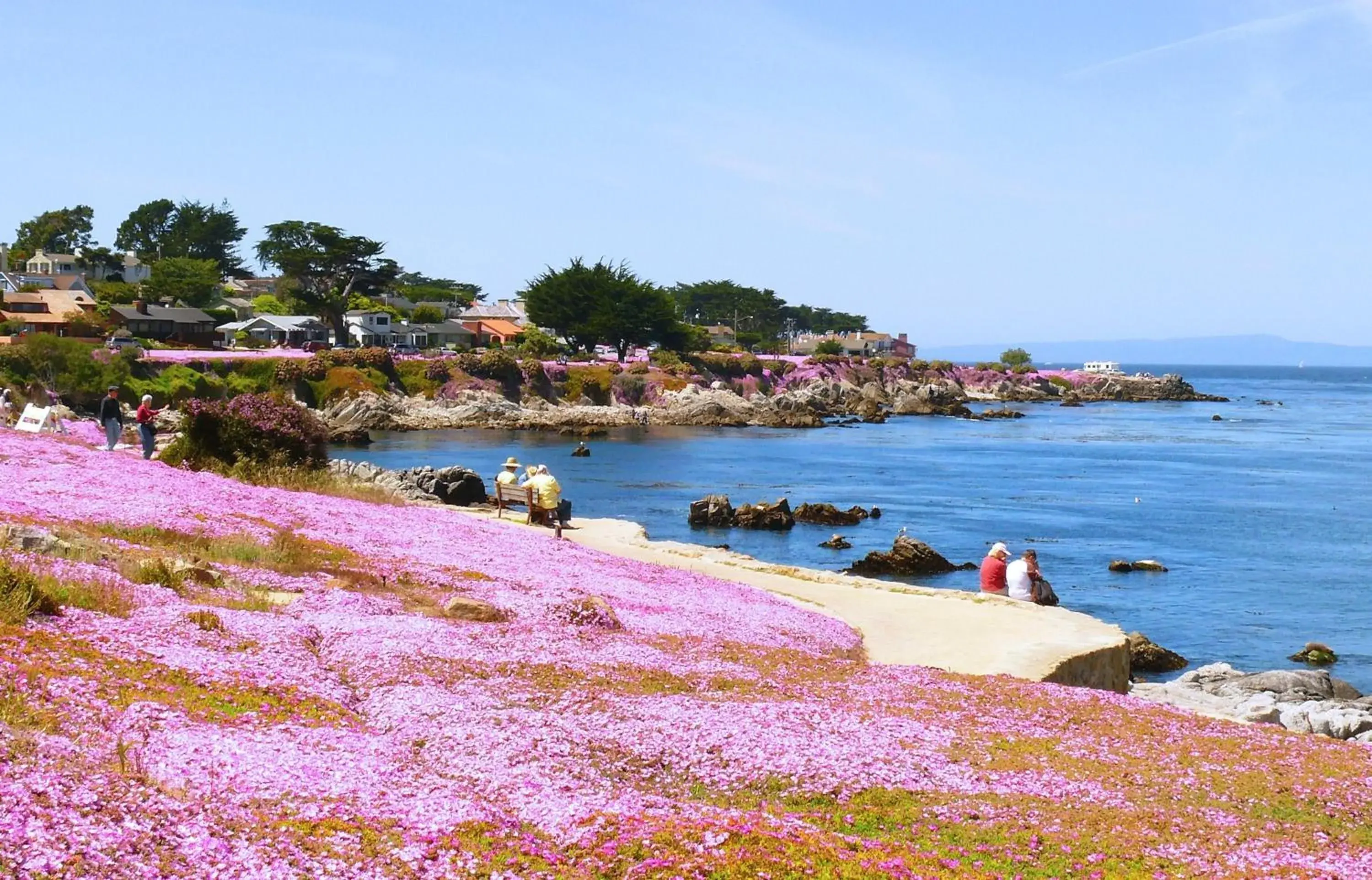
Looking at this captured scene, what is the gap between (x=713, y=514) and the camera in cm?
5403

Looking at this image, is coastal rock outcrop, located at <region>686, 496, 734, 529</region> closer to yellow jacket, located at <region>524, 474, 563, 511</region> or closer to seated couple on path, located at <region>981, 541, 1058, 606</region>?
yellow jacket, located at <region>524, 474, 563, 511</region>

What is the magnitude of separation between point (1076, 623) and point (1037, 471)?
5708 cm

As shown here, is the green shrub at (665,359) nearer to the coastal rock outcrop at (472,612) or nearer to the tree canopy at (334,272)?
the tree canopy at (334,272)

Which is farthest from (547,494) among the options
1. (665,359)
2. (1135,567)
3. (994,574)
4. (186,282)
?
(186,282)

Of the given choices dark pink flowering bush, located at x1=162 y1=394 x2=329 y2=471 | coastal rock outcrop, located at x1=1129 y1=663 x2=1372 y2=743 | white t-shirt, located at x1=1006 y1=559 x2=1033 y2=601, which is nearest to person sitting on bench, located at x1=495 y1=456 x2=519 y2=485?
dark pink flowering bush, located at x1=162 y1=394 x2=329 y2=471

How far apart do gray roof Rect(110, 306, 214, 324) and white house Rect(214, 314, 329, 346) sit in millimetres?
2369

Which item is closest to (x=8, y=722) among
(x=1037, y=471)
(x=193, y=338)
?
(x=1037, y=471)

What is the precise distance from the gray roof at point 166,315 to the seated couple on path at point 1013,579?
367 ft

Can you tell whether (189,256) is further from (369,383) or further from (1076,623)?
(1076,623)

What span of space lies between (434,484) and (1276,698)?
95.6 ft

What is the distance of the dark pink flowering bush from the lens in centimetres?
3569

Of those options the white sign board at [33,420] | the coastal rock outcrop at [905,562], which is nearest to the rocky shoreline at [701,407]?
the white sign board at [33,420]

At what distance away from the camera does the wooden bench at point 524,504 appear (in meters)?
34.7

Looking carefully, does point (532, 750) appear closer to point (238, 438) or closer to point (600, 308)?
point (238, 438)
